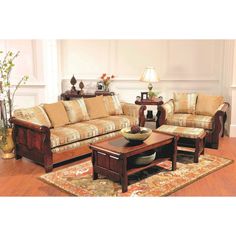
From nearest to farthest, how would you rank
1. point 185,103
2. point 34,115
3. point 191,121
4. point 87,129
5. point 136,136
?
point 136,136, point 34,115, point 87,129, point 191,121, point 185,103

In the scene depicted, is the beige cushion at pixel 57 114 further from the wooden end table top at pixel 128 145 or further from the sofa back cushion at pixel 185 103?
the sofa back cushion at pixel 185 103

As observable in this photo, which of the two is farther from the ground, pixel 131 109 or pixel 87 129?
pixel 131 109

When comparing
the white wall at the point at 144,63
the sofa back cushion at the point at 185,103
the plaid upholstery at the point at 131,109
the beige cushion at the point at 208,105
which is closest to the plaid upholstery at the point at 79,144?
the plaid upholstery at the point at 131,109

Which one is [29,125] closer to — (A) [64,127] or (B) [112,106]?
(A) [64,127]

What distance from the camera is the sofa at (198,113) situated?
4758 mm

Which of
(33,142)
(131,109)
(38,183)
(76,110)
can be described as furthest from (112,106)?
(38,183)

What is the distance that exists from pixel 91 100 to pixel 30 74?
1.13m

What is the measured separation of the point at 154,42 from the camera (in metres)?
6.03

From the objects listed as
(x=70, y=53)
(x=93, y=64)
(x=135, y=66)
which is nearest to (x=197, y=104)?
(x=135, y=66)

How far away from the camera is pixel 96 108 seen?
506cm

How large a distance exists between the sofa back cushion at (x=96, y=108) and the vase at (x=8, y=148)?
3.90 ft

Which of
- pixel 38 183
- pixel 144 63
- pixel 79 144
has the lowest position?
pixel 38 183

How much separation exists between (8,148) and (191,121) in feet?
8.59
